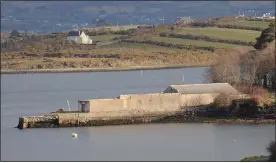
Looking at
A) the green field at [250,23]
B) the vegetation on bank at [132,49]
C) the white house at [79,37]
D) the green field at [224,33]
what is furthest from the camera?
the white house at [79,37]

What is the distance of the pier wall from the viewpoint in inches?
655

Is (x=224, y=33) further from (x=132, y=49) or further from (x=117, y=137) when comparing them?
(x=117, y=137)

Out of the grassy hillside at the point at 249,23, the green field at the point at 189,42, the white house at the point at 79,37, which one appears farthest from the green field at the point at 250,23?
the white house at the point at 79,37

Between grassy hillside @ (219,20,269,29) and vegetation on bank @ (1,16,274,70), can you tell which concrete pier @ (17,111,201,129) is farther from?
grassy hillside @ (219,20,269,29)

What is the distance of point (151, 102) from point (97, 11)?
71.9 m

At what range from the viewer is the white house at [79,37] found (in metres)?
43.0

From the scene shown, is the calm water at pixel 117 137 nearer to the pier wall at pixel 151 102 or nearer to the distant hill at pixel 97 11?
the pier wall at pixel 151 102

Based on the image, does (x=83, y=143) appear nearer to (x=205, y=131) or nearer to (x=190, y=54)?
(x=205, y=131)

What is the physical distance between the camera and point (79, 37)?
144 ft

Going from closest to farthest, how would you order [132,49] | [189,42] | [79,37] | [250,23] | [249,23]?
[250,23] < [249,23] < [189,42] < [132,49] < [79,37]

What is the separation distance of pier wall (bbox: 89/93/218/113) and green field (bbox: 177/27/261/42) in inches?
539

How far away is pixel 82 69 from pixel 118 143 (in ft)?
65.3

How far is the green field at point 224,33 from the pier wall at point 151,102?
45.0ft

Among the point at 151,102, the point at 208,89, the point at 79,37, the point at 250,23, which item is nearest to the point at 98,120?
the point at 151,102
